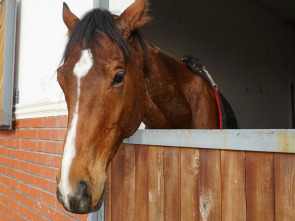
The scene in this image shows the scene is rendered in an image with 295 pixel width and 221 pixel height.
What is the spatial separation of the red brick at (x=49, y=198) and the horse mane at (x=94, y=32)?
1467 millimetres

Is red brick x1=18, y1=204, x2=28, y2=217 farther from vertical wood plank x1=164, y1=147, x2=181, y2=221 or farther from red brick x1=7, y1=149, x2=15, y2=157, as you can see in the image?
vertical wood plank x1=164, y1=147, x2=181, y2=221

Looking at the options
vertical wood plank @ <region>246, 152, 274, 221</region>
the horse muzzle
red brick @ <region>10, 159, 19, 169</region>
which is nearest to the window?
red brick @ <region>10, 159, 19, 169</region>

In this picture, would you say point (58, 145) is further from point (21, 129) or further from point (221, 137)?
point (221, 137)

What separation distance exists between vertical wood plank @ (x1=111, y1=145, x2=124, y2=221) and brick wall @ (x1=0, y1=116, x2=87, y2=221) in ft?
1.12

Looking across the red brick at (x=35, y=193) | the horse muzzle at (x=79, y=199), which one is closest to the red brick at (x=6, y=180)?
the red brick at (x=35, y=193)

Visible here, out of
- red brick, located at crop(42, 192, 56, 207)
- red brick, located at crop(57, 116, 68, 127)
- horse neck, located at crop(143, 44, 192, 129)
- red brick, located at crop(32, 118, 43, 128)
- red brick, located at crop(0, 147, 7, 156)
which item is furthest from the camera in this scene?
red brick, located at crop(0, 147, 7, 156)

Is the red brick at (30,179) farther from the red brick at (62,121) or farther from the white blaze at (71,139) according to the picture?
the white blaze at (71,139)

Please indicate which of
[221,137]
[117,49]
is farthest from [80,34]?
[221,137]

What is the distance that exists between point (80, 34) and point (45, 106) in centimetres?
138

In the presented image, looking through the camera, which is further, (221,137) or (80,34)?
(80,34)

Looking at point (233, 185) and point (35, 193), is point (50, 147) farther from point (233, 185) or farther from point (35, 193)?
point (233, 185)

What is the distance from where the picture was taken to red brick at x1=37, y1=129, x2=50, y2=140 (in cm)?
248

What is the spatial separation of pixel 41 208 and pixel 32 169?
42cm

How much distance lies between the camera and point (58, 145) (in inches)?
90.6
